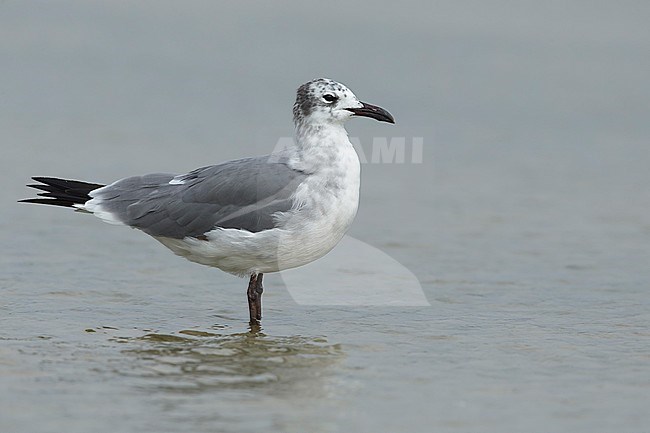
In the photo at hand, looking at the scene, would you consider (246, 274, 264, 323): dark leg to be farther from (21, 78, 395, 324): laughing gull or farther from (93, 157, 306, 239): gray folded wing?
(93, 157, 306, 239): gray folded wing

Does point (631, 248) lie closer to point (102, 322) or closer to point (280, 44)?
point (102, 322)

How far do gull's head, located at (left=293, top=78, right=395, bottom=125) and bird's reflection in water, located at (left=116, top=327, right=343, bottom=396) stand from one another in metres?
1.23

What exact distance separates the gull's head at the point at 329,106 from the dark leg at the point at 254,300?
944 millimetres

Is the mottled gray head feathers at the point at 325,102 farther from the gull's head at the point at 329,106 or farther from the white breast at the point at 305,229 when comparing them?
the white breast at the point at 305,229

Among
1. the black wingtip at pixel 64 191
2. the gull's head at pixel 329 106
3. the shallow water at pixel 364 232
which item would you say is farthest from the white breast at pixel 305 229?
the black wingtip at pixel 64 191

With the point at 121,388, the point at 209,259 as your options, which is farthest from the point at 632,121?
the point at 121,388

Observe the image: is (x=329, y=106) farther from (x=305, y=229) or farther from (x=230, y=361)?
A: (x=230, y=361)

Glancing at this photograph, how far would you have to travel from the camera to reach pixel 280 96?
42.8 feet

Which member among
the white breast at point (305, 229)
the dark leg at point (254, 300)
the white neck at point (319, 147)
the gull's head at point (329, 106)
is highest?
the gull's head at point (329, 106)

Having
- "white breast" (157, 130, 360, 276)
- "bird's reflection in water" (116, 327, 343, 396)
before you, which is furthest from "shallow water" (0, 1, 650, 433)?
"white breast" (157, 130, 360, 276)

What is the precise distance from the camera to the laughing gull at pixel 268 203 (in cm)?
660

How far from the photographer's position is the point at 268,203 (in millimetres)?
6629

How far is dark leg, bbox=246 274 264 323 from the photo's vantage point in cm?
689

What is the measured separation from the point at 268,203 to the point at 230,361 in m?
1.03
